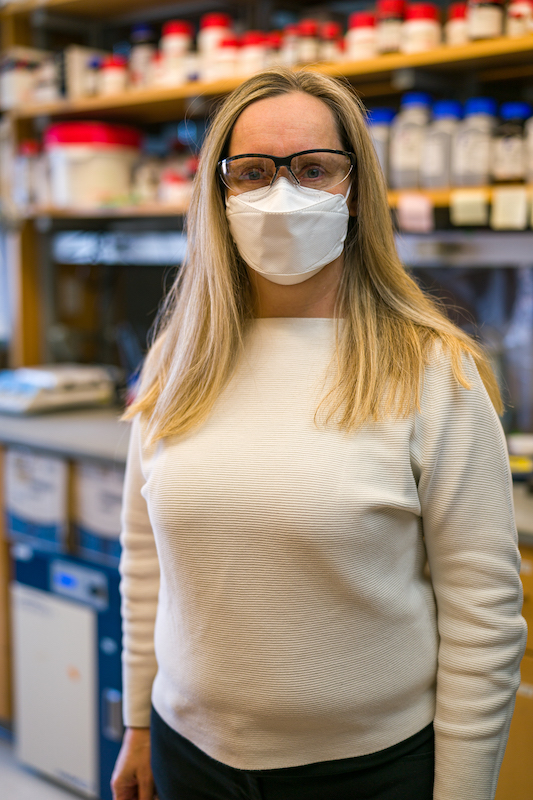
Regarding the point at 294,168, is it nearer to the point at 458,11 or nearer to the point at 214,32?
the point at 458,11

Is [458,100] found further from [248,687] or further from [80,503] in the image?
[248,687]

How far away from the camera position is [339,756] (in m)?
0.91

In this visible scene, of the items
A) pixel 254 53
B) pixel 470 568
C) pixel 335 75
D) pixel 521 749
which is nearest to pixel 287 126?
pixel 470 568

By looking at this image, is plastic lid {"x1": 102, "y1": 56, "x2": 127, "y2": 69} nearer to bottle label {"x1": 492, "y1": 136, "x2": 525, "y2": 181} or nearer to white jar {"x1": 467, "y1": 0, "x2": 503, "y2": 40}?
white jar {"x1": 467, "y1": 0, "x2": 503, "y2": 40}

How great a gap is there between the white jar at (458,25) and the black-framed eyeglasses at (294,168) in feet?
3.62

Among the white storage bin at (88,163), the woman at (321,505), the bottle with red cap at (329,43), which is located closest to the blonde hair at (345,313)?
the woman at (321,505)

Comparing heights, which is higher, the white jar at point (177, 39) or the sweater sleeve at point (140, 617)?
the white jar at point (177, 39)

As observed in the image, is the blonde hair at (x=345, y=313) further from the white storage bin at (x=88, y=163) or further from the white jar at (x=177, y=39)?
the white storage bin at (x=88, y=163)

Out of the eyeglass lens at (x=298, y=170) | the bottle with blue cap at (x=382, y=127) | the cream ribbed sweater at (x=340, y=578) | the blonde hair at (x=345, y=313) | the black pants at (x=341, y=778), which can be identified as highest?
the bottle with blue cap at (x=382, y=127)

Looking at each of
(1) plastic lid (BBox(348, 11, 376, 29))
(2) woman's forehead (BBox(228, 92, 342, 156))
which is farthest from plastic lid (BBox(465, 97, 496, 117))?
(2) woman's forehead (BBox(228, 92, 342, 156))

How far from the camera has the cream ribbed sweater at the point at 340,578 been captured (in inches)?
34.1

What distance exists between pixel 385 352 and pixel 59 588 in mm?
1453

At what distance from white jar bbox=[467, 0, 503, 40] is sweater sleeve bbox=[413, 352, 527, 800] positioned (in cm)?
122

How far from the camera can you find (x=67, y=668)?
6.70 feet
